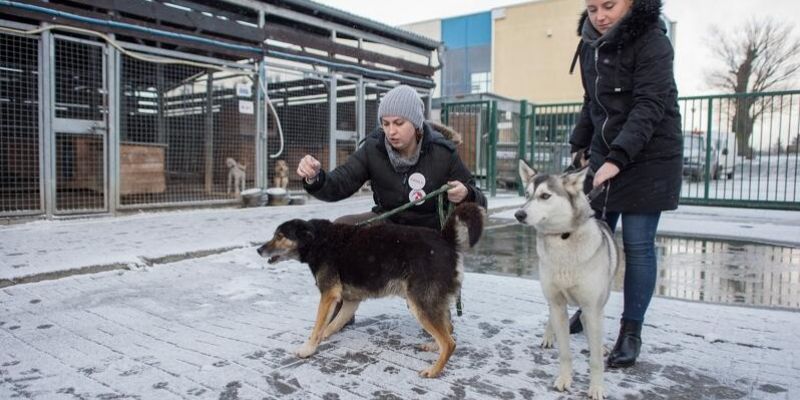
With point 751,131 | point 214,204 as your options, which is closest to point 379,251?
point 214,204

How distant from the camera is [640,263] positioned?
2.58 metres

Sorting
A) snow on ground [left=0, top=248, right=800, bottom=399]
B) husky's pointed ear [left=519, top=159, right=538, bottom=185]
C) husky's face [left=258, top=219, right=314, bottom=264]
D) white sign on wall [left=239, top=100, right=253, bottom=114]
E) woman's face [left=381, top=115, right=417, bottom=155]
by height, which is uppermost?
white sign on wall [left=239, top=100, right=253, bottom=114]

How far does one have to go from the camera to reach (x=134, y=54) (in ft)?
22.4

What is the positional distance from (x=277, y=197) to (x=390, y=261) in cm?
683

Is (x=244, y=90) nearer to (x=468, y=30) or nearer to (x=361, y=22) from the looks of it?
(x=361, y=22)

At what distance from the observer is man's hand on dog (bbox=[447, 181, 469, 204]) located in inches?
112

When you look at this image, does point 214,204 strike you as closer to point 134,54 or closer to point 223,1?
point 134,54

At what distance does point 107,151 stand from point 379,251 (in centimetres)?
589

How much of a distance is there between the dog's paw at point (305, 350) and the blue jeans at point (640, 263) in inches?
64.5

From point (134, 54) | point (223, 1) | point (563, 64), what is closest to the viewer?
point (134, 54)

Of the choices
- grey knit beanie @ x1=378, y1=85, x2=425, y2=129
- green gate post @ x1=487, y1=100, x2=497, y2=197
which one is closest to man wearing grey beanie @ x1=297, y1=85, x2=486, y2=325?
grey knit beanie @ x1=378, y1=85, x2=425, y2=129

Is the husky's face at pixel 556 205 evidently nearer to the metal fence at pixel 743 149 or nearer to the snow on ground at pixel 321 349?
the snow on ground at pixel 321 349

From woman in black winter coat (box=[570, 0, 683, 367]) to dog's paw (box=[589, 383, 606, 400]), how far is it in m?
0.36

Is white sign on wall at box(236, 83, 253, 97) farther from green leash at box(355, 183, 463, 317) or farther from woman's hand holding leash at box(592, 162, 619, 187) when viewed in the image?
woman's hand holding leash at box(592, 162, 619, 187)
